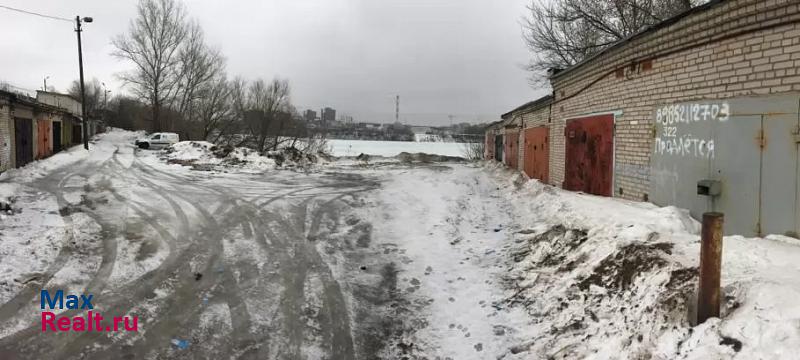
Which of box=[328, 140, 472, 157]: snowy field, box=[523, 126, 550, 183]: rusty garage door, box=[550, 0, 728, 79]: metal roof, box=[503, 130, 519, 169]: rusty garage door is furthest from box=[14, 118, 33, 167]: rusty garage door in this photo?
box=[328, 140, 472, 157]: snowy field

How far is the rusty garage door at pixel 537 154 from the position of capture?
1577 centimetres

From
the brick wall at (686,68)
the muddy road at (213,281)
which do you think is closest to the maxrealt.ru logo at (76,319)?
the muddy road at (213,281)

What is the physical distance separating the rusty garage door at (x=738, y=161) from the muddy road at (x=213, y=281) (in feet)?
14.8

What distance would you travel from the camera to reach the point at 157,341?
513 cm

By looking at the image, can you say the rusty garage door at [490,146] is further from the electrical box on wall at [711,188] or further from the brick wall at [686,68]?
the electrical box on wall at [711,188]

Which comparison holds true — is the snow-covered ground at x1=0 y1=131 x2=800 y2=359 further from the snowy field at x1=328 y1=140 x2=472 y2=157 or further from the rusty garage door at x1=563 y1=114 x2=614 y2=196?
the snowy field at x1=328 y1=140 x2=472 y2=157

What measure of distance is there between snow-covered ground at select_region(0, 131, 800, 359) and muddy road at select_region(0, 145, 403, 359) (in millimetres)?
32

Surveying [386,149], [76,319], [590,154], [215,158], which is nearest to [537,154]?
[590,154]

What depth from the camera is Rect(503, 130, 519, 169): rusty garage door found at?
22.7 meters

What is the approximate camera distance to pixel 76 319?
5.49 metres

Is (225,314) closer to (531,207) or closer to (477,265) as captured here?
(477,265)

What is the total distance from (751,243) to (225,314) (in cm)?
606

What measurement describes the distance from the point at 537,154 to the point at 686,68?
10.1 metres

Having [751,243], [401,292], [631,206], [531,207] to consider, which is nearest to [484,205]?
[531,207]
